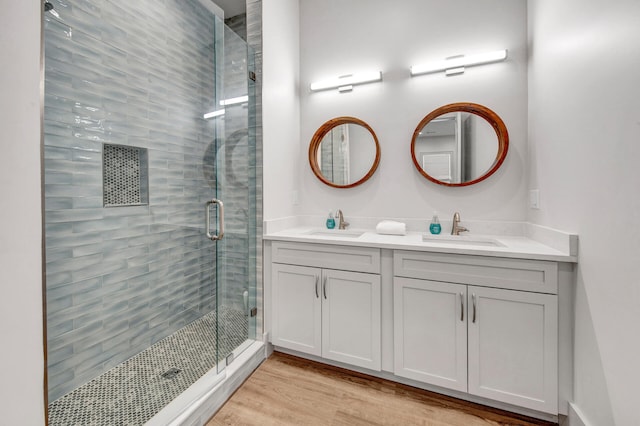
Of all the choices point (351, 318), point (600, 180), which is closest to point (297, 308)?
point (351, 318)

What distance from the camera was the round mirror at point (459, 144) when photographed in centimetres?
198

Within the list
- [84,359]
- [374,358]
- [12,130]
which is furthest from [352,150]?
[84,359]

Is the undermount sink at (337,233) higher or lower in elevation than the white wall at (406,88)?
lower

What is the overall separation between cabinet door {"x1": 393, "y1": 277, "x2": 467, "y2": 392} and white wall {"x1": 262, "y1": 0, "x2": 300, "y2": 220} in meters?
1.13

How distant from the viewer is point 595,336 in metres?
1.13

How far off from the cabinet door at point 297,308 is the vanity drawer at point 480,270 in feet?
1.90

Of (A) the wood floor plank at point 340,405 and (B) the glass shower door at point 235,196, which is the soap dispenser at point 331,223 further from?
(A) the wood floor plank at point 340,405

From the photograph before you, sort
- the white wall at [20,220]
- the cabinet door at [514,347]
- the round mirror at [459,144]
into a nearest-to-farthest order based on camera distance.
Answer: the white wall at [20,220], the cabinet door at [514,347], the round mirror at [459,144]

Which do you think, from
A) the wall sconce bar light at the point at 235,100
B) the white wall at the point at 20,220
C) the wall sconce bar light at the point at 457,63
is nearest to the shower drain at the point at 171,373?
the white wall at the point at 20,220

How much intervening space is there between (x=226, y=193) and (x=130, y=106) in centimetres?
92

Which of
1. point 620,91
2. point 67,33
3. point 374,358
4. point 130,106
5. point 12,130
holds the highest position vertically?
point 67,33

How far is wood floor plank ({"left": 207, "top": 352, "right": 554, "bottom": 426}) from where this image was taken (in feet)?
4.72

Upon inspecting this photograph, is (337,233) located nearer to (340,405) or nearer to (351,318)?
(351,318)

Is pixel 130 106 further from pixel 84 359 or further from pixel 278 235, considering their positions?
pixel 84 359
